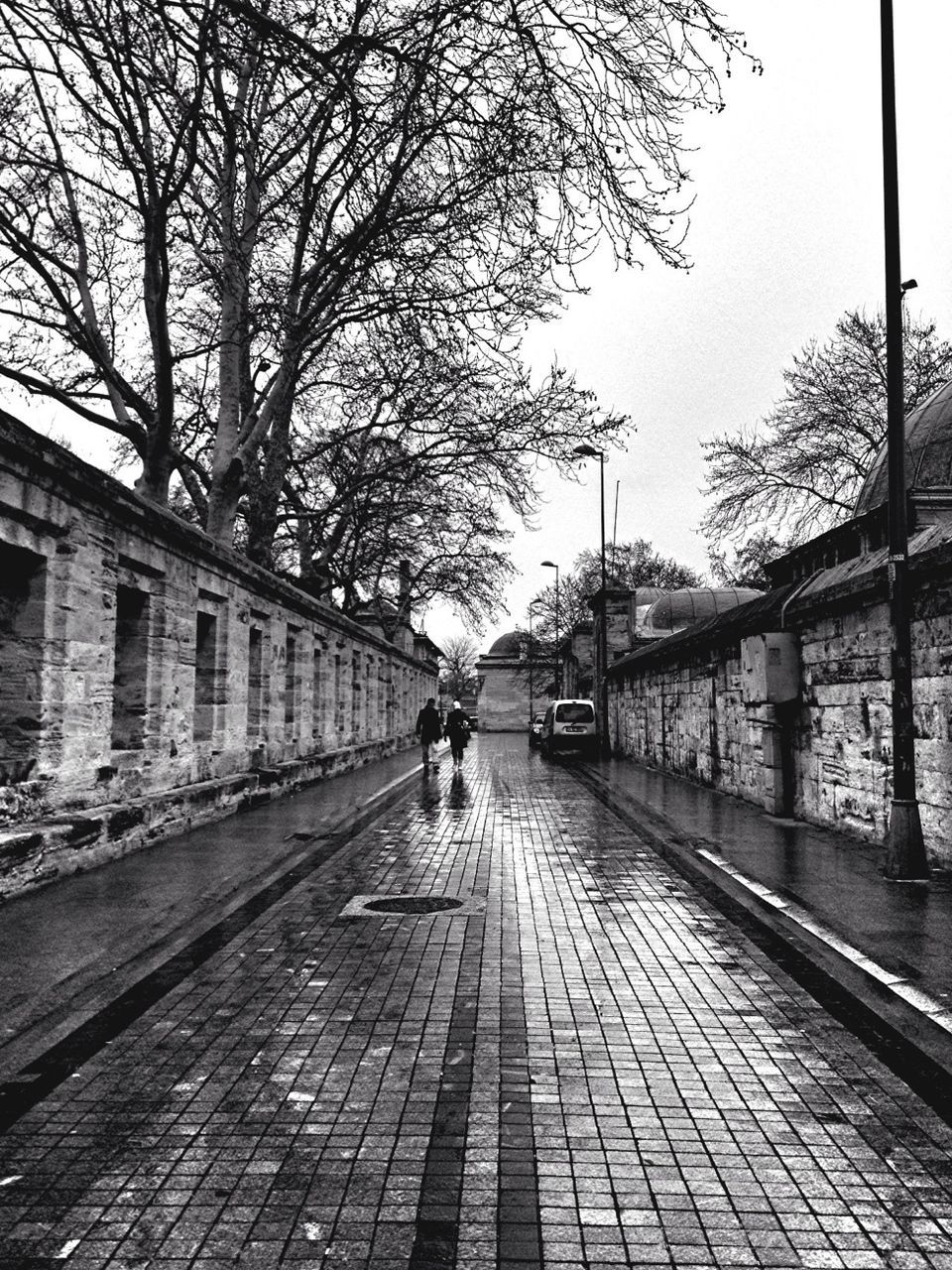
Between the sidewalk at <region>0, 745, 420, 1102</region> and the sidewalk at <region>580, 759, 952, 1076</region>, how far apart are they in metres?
4.21

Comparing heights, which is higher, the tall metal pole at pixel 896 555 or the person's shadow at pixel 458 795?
the tall metal pole at pixel 896 555

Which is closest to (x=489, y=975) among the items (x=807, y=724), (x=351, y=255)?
(x=807, y=724)

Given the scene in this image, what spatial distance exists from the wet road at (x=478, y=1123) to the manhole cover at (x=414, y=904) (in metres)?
0.95

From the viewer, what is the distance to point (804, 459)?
3022 cm

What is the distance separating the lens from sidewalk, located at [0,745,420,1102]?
17.0 feet

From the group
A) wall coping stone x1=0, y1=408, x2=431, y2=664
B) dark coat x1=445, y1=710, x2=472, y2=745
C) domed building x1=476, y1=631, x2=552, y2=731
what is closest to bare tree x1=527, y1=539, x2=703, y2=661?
domed building x1=476, y1=631, x2=552, y2=731

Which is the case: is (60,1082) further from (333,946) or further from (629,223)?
(629,223)

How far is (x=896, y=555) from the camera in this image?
29.1 ft

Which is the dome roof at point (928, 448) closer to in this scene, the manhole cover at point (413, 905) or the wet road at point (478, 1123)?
the manhole cover at point (413, 905)

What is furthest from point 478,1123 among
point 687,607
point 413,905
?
point 687,607

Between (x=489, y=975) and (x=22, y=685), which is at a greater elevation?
(x=22, y=685)

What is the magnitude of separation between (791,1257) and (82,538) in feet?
29.6

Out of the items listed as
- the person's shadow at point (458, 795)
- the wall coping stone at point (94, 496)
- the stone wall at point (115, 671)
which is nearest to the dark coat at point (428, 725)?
the person's shadow at point (458, 795)

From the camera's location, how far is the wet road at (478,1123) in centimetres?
297
